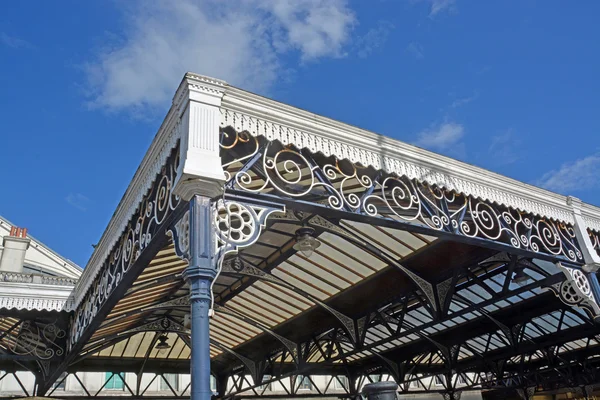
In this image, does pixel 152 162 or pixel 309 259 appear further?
pixel 309 259

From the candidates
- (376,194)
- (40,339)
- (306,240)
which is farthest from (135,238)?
(40,339)

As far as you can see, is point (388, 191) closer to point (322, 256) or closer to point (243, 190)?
point (243, 190)

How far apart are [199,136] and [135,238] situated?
222cm

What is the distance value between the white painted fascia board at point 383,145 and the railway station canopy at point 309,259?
0.02 meters

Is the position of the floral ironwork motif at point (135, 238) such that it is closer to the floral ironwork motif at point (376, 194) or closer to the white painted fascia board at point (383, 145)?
the floral ironwork motif at point (376, 194)

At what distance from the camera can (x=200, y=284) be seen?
4.38 m

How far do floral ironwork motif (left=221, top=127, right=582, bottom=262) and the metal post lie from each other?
18.7 inches

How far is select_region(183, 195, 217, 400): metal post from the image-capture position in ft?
13.2

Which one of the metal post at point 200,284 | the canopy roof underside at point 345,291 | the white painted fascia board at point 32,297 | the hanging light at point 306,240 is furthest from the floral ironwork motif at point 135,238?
the hanging light at point 306,240

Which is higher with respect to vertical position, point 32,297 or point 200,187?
point 32,297

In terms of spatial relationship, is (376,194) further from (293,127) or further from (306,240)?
(306,240)

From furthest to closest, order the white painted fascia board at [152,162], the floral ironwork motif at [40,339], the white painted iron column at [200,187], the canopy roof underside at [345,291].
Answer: the floral ironwork motif at [40,339] < the canopy roof underside at [345,291] < the white painted fascia board at [152,162] < the white painted iron column at [200,187]

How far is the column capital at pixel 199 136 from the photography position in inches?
183

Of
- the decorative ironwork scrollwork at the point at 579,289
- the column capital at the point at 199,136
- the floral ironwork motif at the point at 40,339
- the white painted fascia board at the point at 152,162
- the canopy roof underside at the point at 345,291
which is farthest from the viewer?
the floral ironwork motif at the point at 40,339
